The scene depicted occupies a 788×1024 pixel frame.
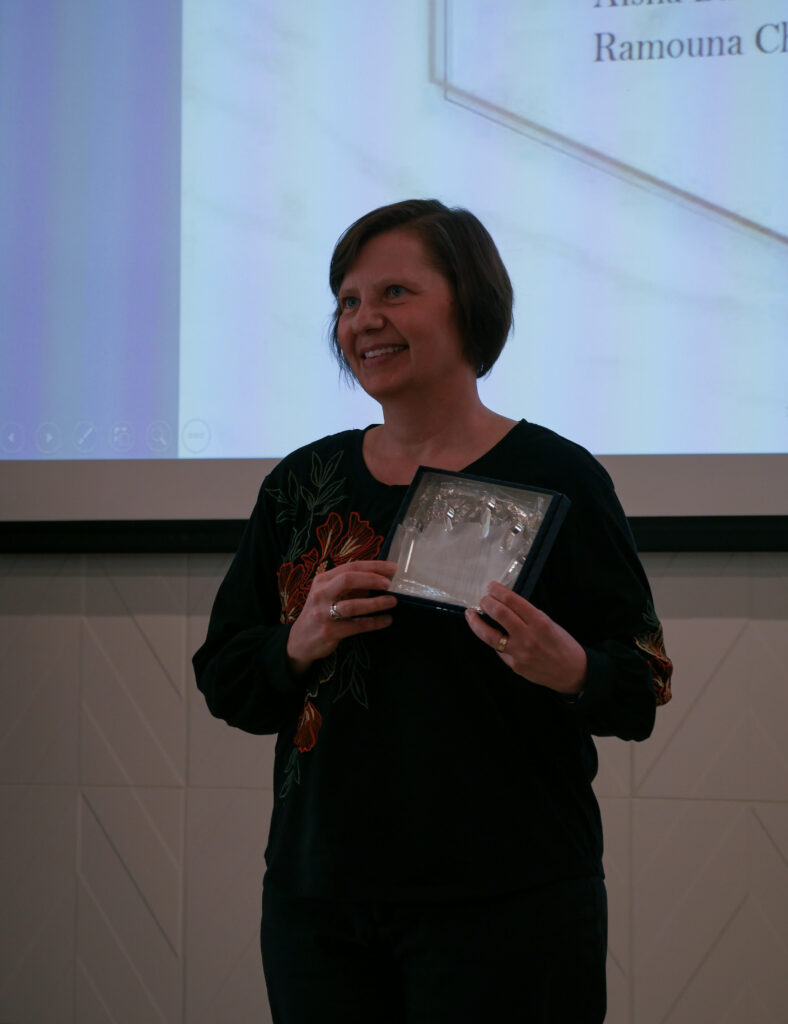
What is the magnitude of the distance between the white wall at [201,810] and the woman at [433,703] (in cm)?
102

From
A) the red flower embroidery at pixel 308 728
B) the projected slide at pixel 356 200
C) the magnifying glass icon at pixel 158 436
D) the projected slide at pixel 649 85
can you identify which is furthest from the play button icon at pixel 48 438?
the red flower embroidery at pixel 308 728

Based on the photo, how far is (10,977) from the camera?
2.24 metres

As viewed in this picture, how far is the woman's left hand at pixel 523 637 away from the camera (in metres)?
0.92

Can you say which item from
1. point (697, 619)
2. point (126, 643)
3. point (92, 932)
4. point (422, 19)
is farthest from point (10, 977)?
point (422, 19)

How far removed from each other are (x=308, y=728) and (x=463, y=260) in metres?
0.52

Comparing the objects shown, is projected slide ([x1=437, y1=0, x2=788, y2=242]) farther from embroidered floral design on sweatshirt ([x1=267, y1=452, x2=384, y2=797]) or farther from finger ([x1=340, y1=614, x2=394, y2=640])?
finger ([x1=340, y1=614, x2=394, y2=640])

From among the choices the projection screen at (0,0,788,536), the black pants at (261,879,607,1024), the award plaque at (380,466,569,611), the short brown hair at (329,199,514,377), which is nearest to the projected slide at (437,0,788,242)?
the projection screen at (0,0,788,536)

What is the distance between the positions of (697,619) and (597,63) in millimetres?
1091

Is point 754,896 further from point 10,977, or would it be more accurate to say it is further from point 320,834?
point 10,977

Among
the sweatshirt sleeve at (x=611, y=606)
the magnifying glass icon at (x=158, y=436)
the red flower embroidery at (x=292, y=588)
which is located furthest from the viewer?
the magnifying glass icon at (x=158, y=436)

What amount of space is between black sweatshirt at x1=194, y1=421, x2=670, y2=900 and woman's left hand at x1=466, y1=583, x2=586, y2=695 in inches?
1.8

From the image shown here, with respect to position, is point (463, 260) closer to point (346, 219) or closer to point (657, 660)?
point (657, 660)

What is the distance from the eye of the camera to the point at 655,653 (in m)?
1.07

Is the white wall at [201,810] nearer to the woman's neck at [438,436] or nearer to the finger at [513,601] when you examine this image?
the woman's neck at [438,436]
